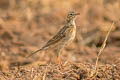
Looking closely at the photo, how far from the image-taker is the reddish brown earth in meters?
6.31

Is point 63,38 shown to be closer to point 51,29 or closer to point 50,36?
point 50,36

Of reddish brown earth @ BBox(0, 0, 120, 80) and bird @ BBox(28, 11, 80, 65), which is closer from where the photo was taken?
reddish brown earth @ BBox(0, 0, 120, 80)

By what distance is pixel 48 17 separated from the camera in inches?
563

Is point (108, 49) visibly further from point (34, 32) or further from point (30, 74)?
point (30, 74)

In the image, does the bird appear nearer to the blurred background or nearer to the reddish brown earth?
the reddish brown earth

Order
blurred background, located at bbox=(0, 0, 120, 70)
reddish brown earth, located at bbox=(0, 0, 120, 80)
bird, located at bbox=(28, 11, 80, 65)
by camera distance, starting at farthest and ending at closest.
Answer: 1. blurred background, located at bbox=(0, 0, 120, 70)
2. bird, located at bbox=(28, 11, 80, 65)
3. reddish brown earth, located at bbox=(0, 0, 120, 80)

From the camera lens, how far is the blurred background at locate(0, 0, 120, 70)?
10.6 meters

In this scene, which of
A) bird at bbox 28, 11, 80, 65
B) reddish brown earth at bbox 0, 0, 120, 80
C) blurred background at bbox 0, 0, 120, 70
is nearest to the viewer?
reddish brown earth at bbox 0, 0, 120, 80

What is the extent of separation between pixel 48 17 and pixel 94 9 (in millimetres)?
2148

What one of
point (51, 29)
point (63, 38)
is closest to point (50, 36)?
point (51, 29)

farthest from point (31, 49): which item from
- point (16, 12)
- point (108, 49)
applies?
point (16, 12)

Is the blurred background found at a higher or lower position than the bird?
higher

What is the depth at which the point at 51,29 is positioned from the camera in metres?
13.0

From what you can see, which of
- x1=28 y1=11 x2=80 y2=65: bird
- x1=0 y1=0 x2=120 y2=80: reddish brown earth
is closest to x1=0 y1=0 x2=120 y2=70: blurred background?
x1=0 y1=0 x2=120 y2=80: reddish brown earth
